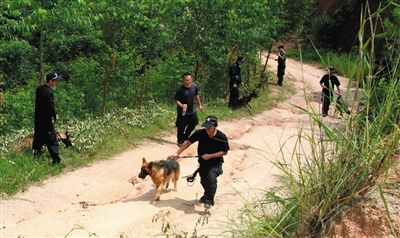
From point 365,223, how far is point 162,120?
29.2 feet

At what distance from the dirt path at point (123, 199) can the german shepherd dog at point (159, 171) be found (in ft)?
0.96

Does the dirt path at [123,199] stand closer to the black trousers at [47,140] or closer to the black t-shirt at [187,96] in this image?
the black trousers at [47,140]

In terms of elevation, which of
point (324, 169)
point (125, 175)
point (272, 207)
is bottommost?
point (125, 175)

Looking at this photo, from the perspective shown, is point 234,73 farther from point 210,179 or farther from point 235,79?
point 210,179

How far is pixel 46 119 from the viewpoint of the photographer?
27.1 feet

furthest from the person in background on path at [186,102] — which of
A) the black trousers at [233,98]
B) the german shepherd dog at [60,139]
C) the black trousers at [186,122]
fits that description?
the black trousers at [233,98]

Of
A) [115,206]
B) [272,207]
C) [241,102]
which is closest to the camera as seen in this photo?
[272,207]

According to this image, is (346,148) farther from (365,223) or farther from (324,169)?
(365,223)

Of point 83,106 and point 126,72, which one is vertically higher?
point 126,72

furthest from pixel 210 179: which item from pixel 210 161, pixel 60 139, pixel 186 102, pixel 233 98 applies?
pixel 233 98

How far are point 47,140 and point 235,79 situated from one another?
7141mm

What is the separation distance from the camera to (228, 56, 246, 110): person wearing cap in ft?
45.7

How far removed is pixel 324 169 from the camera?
405cm

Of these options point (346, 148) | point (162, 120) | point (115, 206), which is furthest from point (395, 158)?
point (162, 120)
